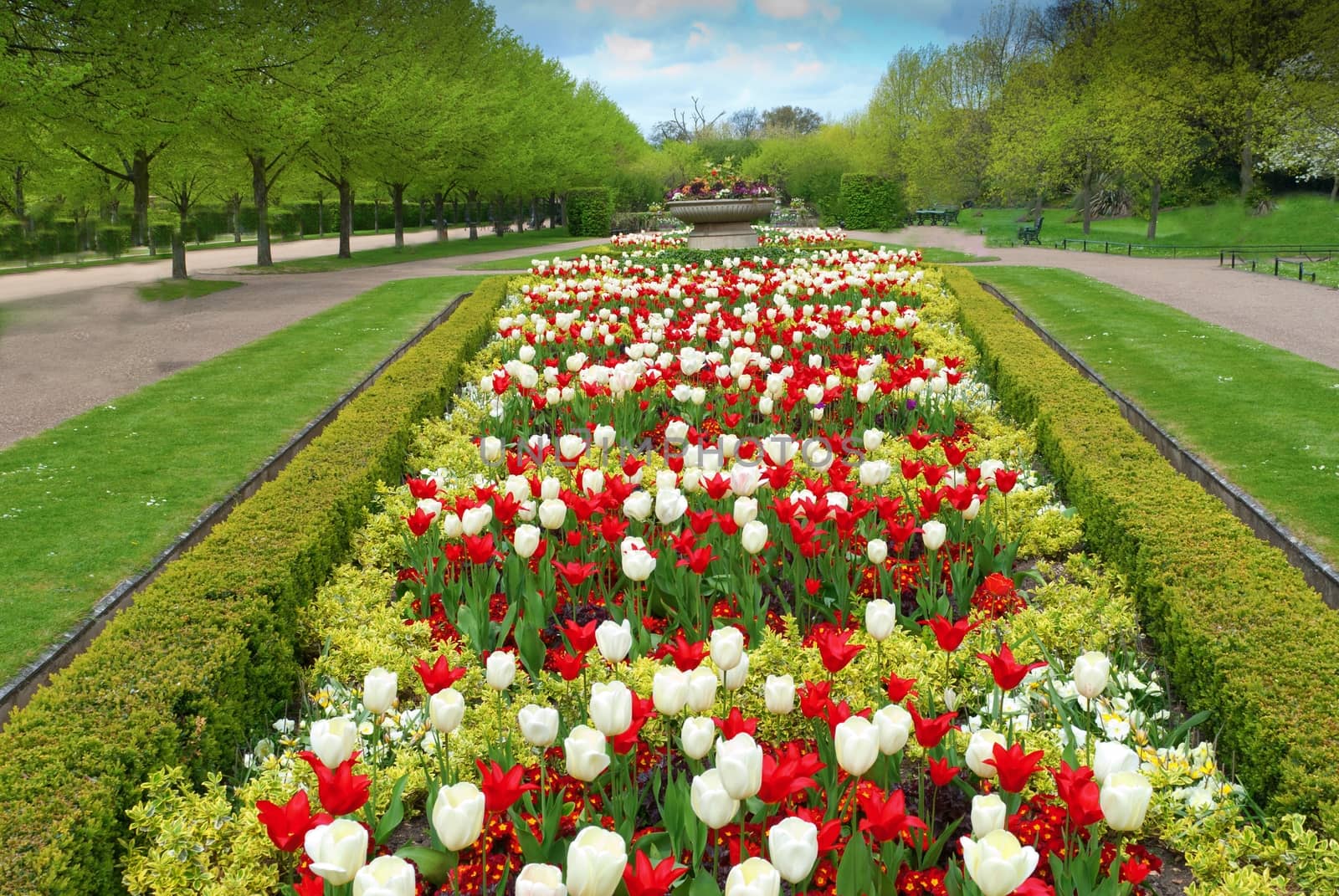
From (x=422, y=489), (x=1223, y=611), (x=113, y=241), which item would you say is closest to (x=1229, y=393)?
(x=1223, y=611)

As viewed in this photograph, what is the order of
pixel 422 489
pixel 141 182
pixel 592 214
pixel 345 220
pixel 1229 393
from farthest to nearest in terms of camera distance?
pixel 592 214 → pixel 345 220 → pixel 141 182 → pixel 1229 393 → pixel 422 489

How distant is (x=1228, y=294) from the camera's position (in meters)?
18.6

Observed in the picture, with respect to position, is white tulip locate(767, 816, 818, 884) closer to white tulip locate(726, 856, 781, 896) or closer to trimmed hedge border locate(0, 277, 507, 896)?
white tulip locate(726, 856, 781, 896)

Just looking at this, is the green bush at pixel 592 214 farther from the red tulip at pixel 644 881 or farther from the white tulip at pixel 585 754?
the red tulip at pixel 644 881

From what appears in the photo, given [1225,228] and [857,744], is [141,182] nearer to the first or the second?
[857,744]

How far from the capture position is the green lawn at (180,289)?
69.5 ft

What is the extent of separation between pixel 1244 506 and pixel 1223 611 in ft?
9.69

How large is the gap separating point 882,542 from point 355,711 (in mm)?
2340

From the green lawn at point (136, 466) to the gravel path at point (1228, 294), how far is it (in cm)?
1196

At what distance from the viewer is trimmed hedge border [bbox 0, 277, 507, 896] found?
2955mm

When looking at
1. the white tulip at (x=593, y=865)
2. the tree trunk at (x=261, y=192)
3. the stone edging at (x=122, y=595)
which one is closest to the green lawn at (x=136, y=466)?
the stone edging at (x=122, y=595)

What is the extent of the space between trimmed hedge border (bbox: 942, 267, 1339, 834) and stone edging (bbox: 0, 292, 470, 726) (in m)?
4.56

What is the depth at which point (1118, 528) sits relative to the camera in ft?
18.0

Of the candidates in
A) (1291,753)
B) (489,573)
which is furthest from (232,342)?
(1291,753)
